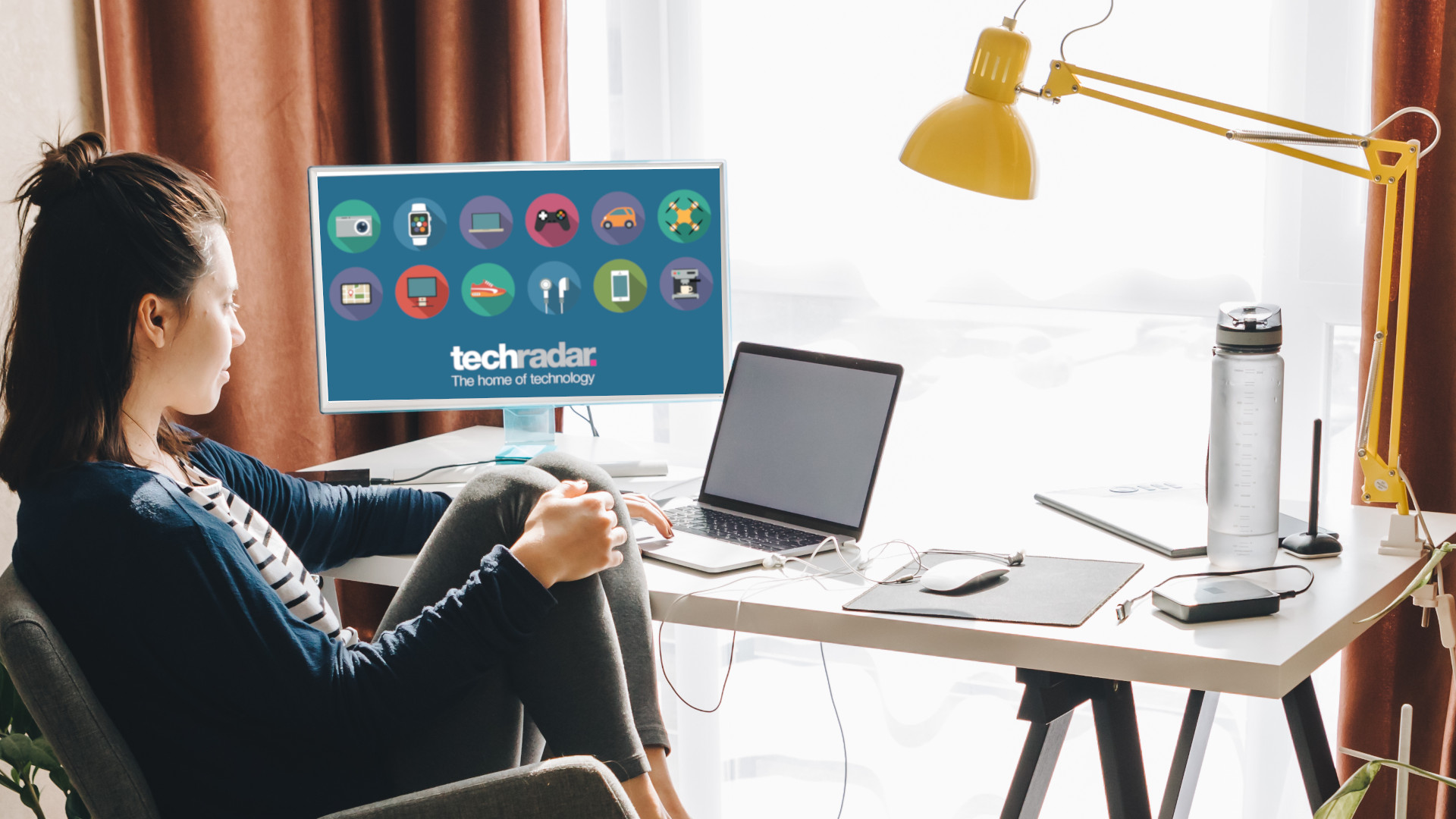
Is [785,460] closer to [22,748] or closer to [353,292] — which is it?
[353,292]

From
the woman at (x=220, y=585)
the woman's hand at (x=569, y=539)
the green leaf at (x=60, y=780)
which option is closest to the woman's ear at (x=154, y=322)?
the woman at (x=220, y=585)

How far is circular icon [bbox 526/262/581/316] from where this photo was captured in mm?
1697

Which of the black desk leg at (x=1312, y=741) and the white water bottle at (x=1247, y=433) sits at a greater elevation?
the white water bottle at (x=1247, y=433)

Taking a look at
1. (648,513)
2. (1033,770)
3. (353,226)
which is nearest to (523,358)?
(353,226)

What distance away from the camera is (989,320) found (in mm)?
1951

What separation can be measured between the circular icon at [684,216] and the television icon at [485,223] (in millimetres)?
235

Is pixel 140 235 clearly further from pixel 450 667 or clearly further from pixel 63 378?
pixel 450 667

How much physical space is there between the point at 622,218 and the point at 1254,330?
2.86ft

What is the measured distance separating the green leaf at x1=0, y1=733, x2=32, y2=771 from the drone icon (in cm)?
103

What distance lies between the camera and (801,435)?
1.47 m

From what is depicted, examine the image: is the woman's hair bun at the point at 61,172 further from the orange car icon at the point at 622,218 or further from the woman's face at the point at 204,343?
the orange car icon at the point at 622,218

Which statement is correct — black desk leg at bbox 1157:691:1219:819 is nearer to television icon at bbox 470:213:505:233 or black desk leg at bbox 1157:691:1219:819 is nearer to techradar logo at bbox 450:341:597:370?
techradar logo at bbox 450:341:597:370

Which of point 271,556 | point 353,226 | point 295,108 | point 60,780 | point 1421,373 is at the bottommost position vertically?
point 60,780

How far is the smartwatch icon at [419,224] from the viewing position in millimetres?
1689
